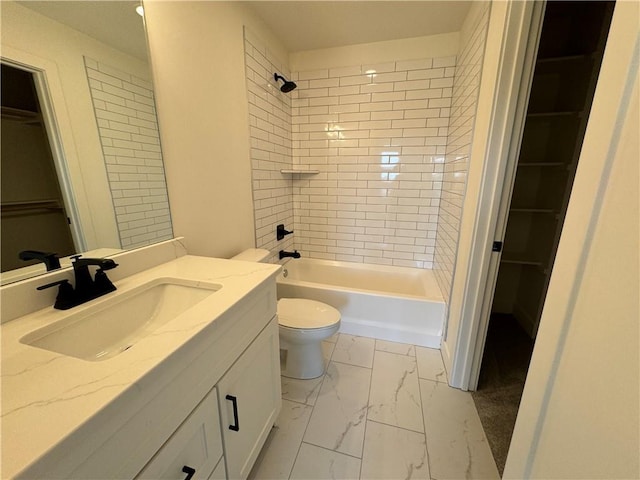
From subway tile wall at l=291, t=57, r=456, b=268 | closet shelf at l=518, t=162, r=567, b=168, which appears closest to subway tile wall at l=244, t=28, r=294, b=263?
subway tile wall at l=291, t=57, r=456, b=268

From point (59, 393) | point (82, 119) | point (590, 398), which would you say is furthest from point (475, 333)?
point (82, 119)

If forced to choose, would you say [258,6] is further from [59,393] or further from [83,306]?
[59,393]

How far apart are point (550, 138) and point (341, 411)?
2503 millimetres

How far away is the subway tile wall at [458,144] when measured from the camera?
1.50 m

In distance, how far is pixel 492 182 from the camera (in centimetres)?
126

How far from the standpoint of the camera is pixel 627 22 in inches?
17.3

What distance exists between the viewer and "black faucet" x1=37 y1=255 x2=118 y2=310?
2.60 ft

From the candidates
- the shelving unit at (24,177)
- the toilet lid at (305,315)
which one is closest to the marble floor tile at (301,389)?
the toilet lid at (305,315)

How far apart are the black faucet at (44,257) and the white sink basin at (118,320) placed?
0.57ft

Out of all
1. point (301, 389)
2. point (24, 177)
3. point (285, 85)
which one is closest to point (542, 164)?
point (285, 85)

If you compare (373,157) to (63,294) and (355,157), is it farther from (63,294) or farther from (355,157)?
(63,294)

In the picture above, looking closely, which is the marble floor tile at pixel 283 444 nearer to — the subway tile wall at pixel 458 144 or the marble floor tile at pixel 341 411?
the marble floor tile at pixel 341 411

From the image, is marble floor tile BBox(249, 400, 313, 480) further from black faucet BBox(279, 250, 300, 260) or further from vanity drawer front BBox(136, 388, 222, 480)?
black faucet BBox(279, 250, 300, 260)

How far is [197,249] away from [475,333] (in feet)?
5.38
